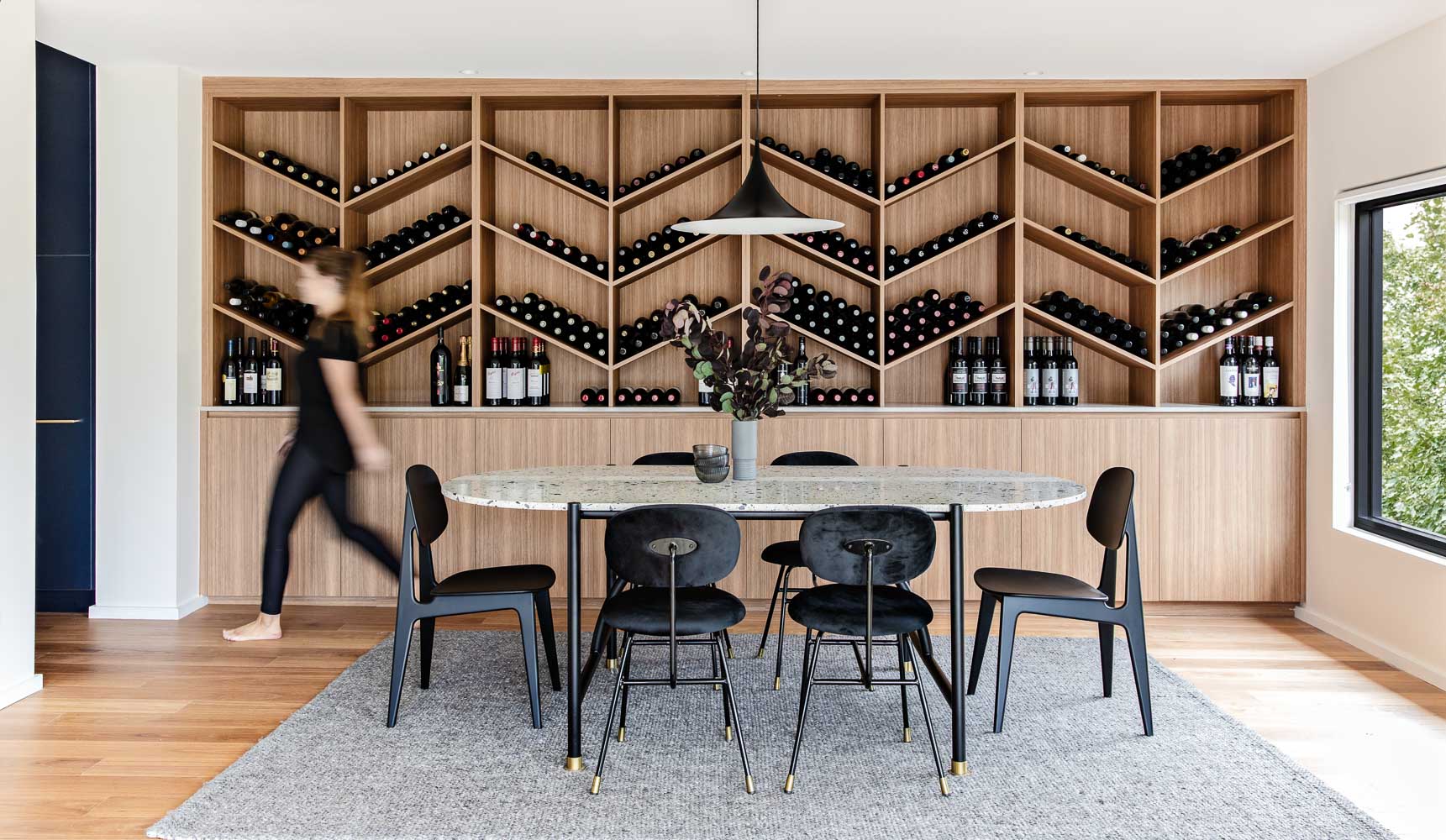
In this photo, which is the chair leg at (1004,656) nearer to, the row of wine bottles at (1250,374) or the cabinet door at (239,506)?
the row of wine bottles at (1250,374)

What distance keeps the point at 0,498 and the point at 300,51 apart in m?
2.15

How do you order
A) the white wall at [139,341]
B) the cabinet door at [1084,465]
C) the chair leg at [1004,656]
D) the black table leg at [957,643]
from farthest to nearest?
the cabinet door at [1084,465]
the white wall at [139,341]
the chair leg at [1004,656]
the black table leg at [957,643]

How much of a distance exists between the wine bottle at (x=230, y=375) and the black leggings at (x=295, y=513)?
0.84 meters

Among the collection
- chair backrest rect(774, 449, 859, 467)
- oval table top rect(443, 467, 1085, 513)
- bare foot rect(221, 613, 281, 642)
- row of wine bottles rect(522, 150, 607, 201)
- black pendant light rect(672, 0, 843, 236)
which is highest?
row of wine bottles rect(522, 150, 607, 201)

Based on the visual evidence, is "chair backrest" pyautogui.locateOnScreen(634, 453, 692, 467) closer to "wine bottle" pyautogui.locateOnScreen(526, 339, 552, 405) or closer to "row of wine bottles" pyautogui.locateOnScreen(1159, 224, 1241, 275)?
"wine bottle" pyautogui.locateOnScreen(526, 339, 552, 405)

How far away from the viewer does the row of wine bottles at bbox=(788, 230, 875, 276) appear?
185 inches

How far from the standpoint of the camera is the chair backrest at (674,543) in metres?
2.55

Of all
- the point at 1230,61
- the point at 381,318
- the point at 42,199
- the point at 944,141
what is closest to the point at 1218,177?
the point at 1230,61

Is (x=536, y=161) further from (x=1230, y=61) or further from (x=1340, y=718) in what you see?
(x=1340, y=718)

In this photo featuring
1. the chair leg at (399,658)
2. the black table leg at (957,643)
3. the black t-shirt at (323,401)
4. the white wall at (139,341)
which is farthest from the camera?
the white wall at (139,341)

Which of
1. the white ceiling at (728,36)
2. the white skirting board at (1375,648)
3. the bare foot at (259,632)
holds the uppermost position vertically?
the white ceiling at (728,36)

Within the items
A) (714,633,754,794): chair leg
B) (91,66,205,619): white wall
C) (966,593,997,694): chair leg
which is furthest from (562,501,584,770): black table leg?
(91,66,205,619): white wall

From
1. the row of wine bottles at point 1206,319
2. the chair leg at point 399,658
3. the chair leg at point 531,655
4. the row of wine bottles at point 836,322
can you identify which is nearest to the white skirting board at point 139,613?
the chair leg at point 399,658

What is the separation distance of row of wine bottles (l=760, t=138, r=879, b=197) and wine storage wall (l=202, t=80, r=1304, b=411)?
A: 0.06 metres
